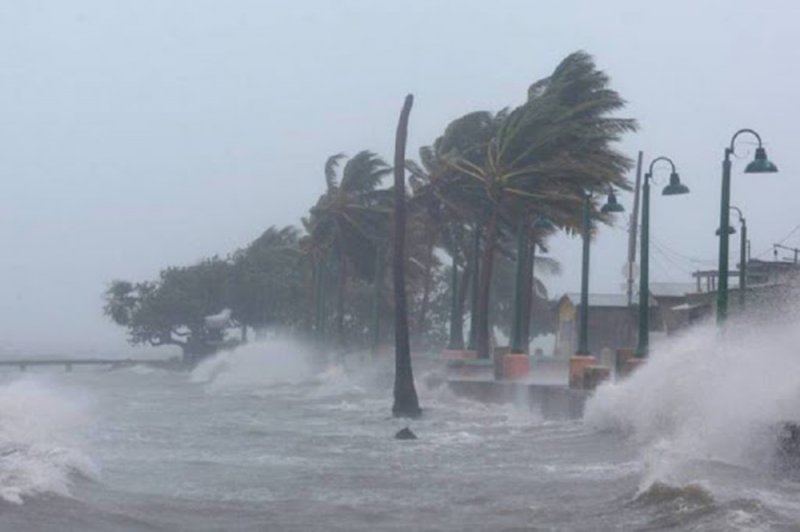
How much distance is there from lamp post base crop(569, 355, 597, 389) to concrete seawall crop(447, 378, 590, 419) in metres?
0.31

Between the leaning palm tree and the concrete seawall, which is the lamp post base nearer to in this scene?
the concrete seawall

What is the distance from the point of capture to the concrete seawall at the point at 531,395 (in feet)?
103

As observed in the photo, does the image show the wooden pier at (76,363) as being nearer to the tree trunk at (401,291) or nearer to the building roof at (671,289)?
the building roof at (671,289)

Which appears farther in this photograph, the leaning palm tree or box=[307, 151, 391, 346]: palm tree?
box=[307, 151, 391, 346]: palm tree

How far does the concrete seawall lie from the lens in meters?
31.4

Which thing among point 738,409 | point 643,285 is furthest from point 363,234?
point 738,409

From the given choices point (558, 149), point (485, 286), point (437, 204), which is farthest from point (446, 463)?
point (437, 204)

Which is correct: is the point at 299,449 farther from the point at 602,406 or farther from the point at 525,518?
the point at 525,518

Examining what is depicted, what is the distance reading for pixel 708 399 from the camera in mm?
21828

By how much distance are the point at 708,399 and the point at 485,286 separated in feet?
82.5

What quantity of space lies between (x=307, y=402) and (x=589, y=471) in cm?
2576

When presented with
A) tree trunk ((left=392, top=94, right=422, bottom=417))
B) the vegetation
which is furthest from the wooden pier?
tree trunk ((left=392, top=94, right=422, bottom=417))

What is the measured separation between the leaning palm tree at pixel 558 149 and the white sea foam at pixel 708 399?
12117 millimetres

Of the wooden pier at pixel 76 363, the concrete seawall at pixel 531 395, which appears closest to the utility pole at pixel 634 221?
the concrete seawall at pixel 531 395
